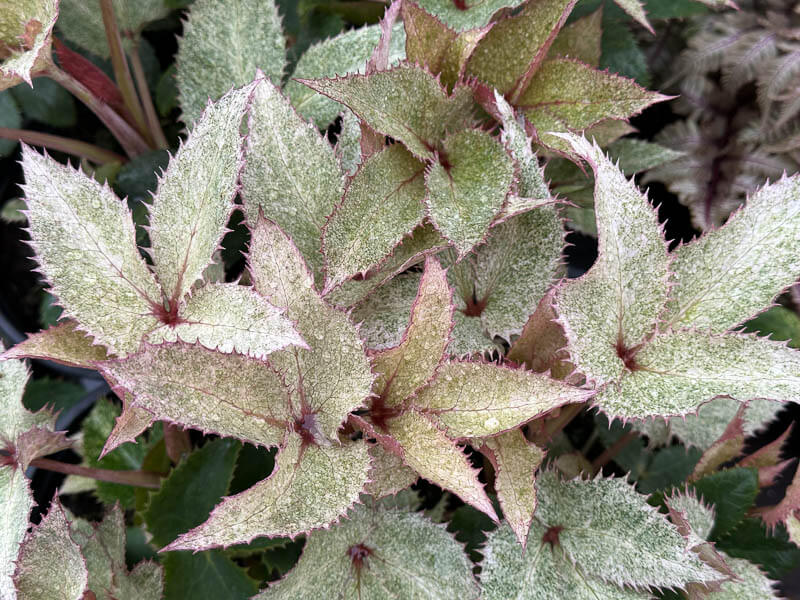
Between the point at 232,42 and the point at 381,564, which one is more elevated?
the point at 232,42

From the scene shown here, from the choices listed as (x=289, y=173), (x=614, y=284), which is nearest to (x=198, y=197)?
(x=289, y=173)

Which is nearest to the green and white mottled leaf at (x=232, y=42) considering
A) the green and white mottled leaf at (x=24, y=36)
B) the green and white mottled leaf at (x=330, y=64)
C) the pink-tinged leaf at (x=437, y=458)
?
the green and white mottled leaf at (x=330, y=64)

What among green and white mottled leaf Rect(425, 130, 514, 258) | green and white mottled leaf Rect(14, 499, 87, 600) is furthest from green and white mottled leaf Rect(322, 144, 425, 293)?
green and white mottled leaf Rect(14, 499, 87, 600)

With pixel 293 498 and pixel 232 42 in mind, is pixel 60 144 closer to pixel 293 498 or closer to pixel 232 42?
pixel 232 42

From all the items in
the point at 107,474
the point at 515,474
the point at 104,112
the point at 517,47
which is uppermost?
the point at 517,47

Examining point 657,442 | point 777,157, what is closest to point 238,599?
point 657,442

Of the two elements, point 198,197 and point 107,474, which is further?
point 107,474
